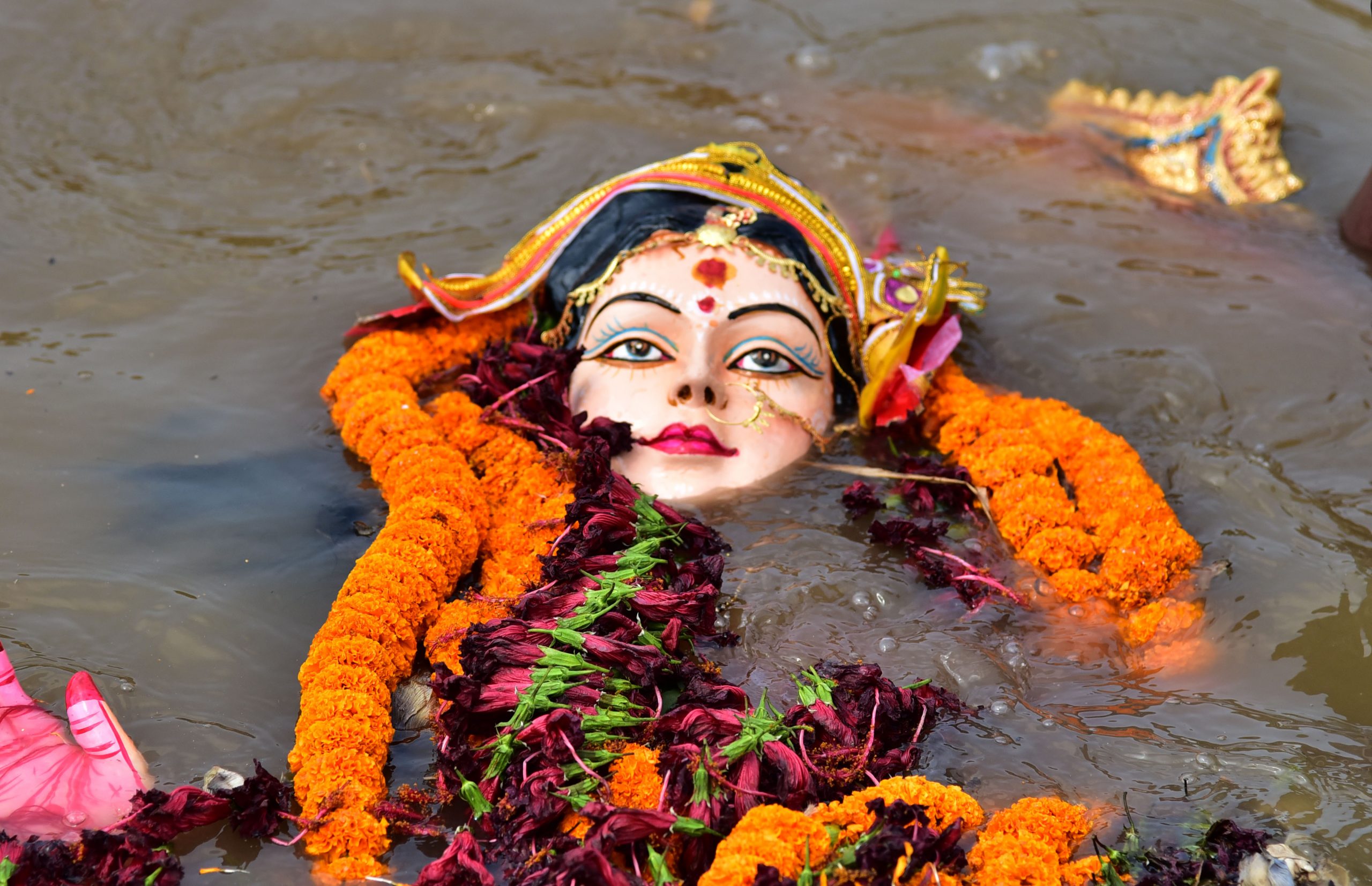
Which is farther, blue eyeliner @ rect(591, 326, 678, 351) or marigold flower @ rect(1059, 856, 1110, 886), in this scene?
blue eyeliner @ rect(591, 326, 678, 351)

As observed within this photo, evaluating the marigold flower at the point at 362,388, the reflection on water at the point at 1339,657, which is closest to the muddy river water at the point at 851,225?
the reflection on water at the point at 1339,657

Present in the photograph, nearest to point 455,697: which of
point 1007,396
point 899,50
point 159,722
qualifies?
point 159,722

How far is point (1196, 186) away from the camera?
678 centimetres

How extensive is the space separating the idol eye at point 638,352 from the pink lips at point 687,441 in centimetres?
33

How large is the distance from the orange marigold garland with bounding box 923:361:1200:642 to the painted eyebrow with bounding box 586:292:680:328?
899 millimetres

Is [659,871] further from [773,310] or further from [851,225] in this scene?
[851,225]

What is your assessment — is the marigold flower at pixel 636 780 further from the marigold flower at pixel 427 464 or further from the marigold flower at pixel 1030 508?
the marigold flower at pixel 1030 508

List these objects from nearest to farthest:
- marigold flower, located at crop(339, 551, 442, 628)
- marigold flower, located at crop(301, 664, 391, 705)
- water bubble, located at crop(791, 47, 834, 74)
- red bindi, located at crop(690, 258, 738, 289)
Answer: marigold flower, located at crop(301, 664, 391, 705), marigold flower, located at crop(339, 551, 442, 628), red bindi, located at crop(690, 258, 738, 289), water bubble, located at crop(791, 47, 834, 74)

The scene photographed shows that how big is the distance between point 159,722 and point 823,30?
655 cm

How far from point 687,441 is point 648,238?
96 cm

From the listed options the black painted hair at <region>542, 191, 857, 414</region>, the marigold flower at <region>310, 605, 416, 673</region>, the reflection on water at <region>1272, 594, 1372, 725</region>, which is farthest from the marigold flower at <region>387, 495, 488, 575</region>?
the reflection on water at <region>1272, 594, 1372, 725</region>

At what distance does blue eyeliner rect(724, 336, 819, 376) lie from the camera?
4637 millimetres

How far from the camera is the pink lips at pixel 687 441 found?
176 inches

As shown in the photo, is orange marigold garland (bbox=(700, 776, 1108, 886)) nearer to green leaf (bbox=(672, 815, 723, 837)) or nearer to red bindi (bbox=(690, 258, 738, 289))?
green leaf (bbox=(672, 815, 723, 837))
